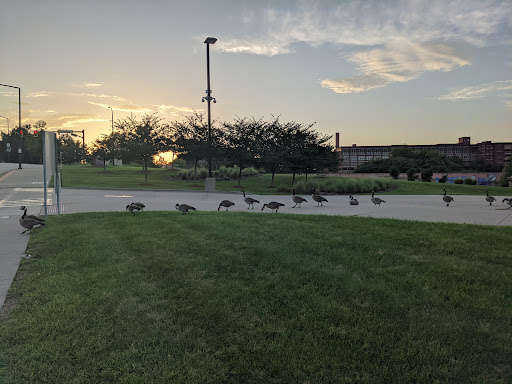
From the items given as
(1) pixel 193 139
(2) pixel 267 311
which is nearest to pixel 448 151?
(1) pixel 193 139

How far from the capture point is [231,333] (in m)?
3.58

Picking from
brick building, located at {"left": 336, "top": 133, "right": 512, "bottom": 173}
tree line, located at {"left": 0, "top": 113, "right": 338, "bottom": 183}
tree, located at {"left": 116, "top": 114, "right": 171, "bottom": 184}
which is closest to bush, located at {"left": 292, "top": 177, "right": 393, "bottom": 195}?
tree line, located at {"left": 0, "top": 113, "right": 338, "bottom": 183}

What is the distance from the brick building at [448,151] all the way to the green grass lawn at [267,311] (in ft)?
428

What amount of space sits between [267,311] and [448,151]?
507 ft

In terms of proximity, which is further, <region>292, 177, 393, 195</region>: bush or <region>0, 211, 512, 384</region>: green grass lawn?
<region>292, 177, 393, 195</region>: bush

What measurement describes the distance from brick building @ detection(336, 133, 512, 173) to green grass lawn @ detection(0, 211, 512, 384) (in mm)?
130605

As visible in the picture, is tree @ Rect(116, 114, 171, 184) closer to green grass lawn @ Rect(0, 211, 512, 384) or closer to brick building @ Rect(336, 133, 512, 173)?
green grass lawn @ Rect(0, 211, 512, 384)

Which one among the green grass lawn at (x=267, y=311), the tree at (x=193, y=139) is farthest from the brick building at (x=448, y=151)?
the green grass lawn at (x=267, y=311)

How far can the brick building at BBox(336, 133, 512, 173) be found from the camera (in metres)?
133

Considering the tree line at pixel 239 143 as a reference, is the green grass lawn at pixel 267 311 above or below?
below

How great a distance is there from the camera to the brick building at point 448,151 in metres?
133

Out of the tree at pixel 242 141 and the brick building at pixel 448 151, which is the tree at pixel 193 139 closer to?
the tree at pixel 242 141

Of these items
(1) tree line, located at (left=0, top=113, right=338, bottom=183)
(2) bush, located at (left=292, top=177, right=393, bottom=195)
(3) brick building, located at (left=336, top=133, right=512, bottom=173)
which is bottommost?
(2) bush, located at (left=292, top=177, right=393, bottom=195)

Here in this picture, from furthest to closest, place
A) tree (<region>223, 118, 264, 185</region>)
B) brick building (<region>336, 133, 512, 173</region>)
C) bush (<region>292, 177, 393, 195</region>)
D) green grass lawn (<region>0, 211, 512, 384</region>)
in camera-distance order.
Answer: brick building (<region>336, 133, 512, 173</region>)
tree (<region>223, 118, 264, 185</region>)
bush (<region>292, 177, 393, 195</region>)
green grass lawn (<region>0, 211, 512, 384</region>)
